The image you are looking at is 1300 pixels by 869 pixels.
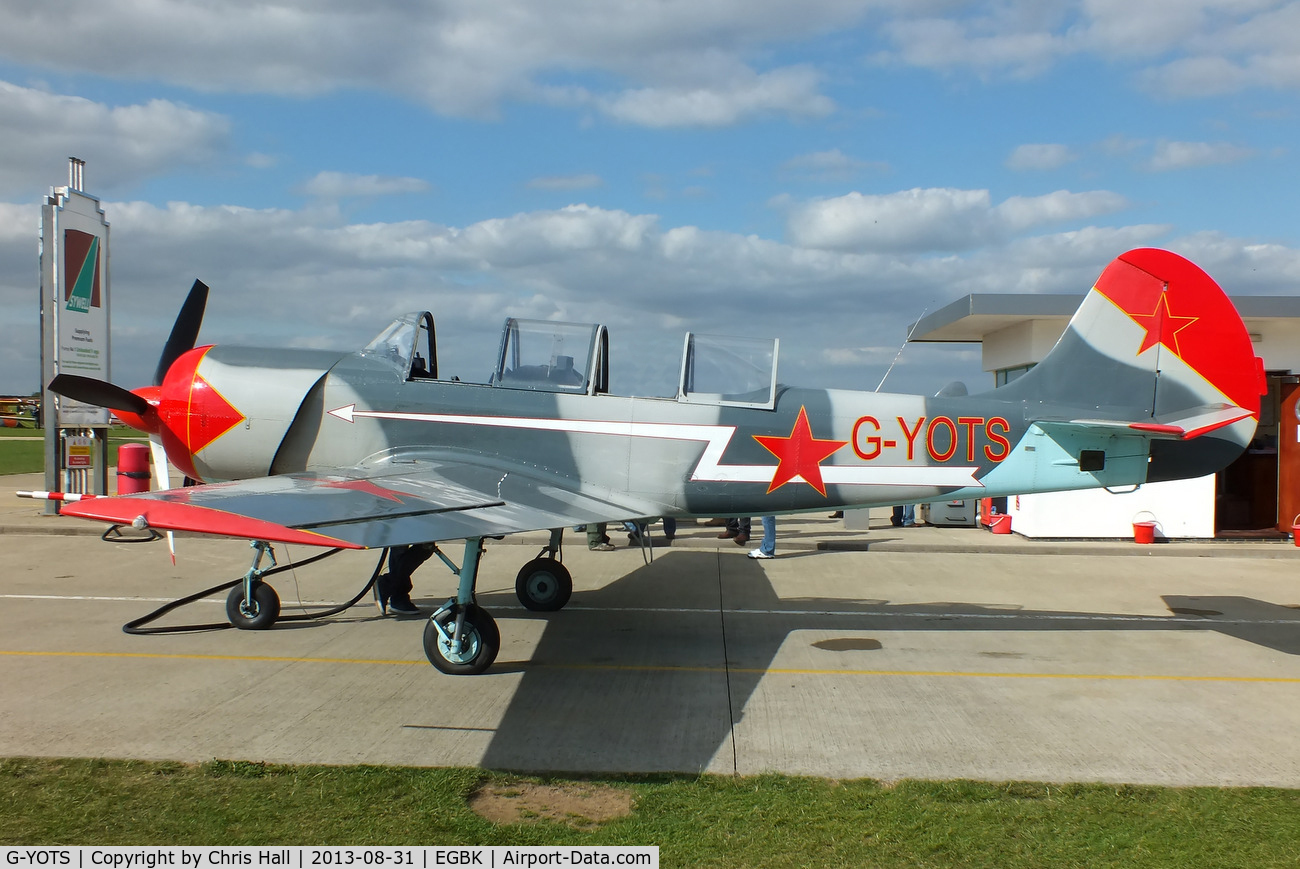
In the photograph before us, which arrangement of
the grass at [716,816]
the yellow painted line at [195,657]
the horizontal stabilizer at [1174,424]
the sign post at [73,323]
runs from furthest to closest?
the sign post at [73,323], the horizontal stabilizer at [1174,424], the yellow painted line at [195,657], the grass at [716,816]

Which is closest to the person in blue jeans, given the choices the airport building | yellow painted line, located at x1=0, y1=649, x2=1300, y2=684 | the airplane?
the airport building

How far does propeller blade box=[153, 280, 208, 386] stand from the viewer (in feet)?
30.0

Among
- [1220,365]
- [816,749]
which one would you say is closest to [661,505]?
[816,749]

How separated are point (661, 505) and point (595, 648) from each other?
53.2 inches

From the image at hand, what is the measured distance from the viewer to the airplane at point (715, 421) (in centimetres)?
786

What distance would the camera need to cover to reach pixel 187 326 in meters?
9.37

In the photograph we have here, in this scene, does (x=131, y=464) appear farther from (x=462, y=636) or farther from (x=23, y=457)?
(x=23, y=457)

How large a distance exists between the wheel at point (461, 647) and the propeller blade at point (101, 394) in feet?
12.0

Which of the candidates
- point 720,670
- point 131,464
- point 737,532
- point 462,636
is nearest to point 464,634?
point 462,636

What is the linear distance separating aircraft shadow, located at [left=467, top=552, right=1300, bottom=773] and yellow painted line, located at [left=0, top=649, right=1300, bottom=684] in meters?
0.03

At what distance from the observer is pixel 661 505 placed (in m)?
7.88

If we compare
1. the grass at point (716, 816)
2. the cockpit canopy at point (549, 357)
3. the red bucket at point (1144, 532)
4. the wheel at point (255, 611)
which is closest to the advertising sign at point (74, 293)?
the wheel at point (255, 611)

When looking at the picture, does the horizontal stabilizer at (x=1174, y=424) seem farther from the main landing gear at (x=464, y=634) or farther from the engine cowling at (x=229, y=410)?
the engine cowling at (x=229, y=410)

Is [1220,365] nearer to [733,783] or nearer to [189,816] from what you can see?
[733,783]
